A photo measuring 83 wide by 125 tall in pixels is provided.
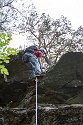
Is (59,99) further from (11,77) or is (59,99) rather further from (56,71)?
(11,77)

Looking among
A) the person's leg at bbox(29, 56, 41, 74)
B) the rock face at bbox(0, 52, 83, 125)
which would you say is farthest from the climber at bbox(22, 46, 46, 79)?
the rock face at bbox(0, 52, 83, 125)

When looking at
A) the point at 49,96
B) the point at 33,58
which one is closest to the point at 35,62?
the point at 33,58

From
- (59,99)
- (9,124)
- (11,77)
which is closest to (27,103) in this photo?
(59,99)

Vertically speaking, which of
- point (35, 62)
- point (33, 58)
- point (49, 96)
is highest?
point (33, 58)

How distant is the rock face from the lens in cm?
670

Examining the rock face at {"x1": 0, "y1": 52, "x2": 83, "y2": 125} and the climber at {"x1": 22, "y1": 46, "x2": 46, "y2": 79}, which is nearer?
the rock face at {"x1": 0, "y1": 52, "x2": 83, "y2": 125}

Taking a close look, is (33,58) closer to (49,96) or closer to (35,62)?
(35,62)

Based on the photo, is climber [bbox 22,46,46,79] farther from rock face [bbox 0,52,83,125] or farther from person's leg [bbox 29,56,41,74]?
rock face [bbox 0,52,83,125]

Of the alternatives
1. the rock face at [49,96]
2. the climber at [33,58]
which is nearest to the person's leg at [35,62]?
the climber at [33,58]

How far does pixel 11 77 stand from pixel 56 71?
119 inches

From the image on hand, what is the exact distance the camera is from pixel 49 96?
27.9 ft

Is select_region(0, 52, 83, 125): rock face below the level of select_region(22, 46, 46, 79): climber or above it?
below

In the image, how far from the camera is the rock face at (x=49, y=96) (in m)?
6.70

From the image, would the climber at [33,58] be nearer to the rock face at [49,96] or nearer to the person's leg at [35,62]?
the person's leg at [35,62]
